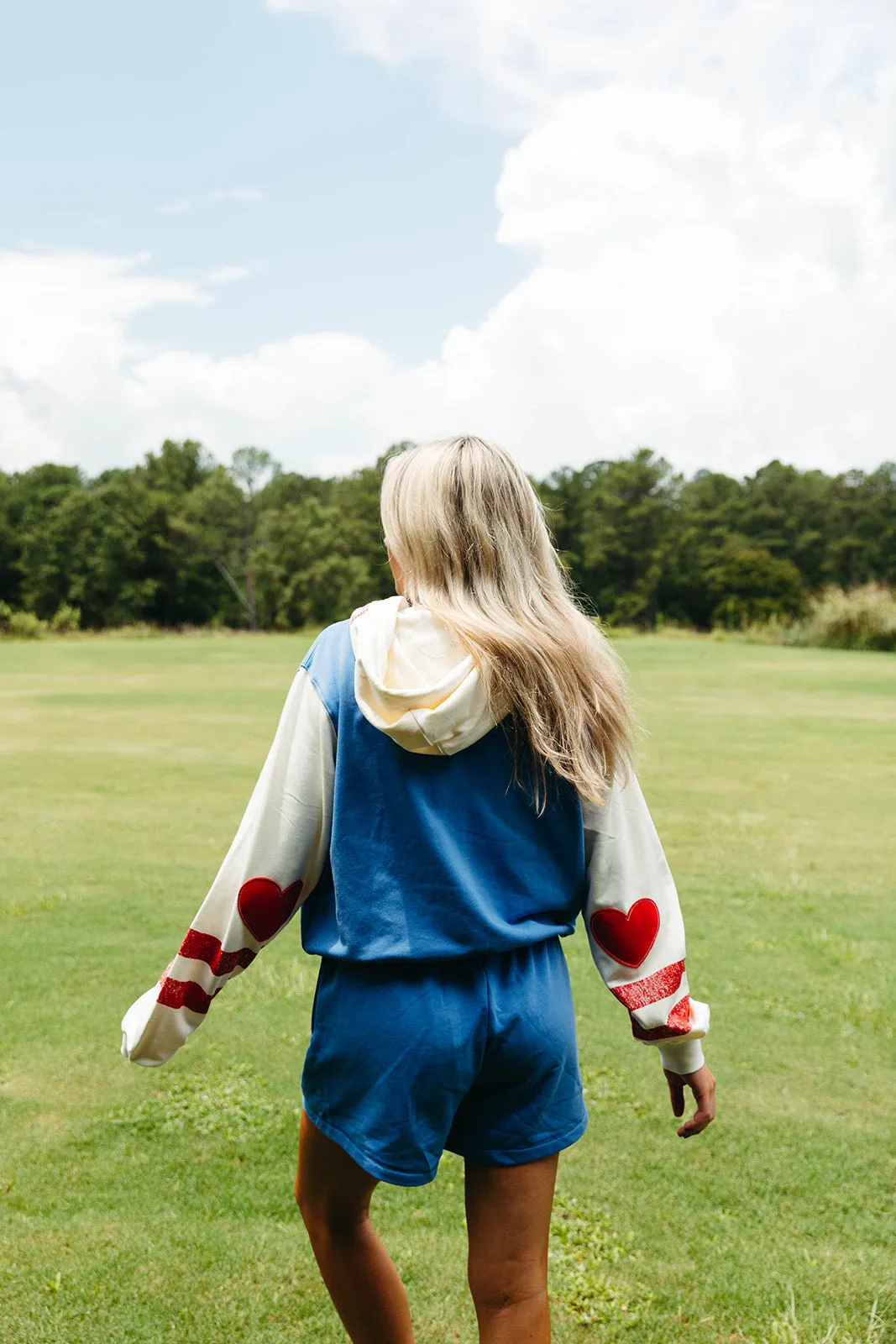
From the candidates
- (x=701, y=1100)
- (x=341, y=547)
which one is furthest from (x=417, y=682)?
(x=341, y=547)

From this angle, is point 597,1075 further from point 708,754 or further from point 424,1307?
point 708,754

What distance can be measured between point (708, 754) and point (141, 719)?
7609 mm

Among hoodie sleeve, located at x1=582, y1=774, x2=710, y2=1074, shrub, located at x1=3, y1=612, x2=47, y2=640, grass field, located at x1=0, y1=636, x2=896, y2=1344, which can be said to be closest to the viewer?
hoodie sleeve, located at x1=582, y1=774, x2=710, y2=1074

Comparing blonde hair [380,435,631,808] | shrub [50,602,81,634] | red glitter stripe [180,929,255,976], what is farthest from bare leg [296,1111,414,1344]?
shrub [50,602,81,634]

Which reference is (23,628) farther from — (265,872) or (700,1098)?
(700,1098)

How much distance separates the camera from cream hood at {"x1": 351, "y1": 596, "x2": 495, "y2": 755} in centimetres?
173

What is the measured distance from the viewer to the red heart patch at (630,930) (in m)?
1.95

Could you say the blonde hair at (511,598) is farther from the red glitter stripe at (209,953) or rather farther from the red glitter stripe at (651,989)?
the red glitter stripe at (209,953)

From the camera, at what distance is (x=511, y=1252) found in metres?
1.78

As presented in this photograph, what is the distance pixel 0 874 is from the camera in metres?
7.01

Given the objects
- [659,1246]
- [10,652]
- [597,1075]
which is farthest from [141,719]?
[10,652]

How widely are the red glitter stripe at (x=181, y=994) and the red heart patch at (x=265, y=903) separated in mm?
158

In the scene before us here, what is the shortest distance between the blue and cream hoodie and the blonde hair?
52 millimetres

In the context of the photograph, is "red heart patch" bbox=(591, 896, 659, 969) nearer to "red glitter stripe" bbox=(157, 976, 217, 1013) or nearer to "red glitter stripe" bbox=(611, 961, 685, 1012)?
"red glitter stripe" bbox=(611, 961, 685, 1012)
